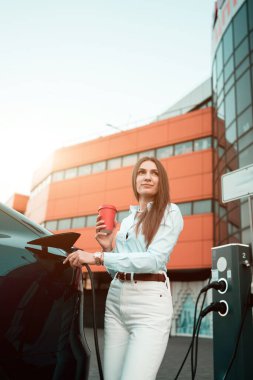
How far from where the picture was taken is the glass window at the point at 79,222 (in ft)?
77.8

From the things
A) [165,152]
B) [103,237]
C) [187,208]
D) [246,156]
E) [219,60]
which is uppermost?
[219,60]

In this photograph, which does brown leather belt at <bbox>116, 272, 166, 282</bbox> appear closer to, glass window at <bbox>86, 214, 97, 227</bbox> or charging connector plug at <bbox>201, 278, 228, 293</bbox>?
charging connector plug at <bbox>201, 278, 228, 293</bbox>

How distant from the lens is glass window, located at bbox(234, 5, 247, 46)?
49.8 feet

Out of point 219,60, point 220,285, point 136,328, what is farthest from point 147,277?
point 219,60

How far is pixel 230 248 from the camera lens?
3.80 m

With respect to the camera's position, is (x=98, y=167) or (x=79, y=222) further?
(x=98, y=167)

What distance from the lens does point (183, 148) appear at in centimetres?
2138

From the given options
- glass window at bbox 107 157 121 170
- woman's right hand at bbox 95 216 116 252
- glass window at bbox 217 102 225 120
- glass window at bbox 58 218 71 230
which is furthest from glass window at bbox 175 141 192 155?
woman's right hand at bbox 95 216 116 252

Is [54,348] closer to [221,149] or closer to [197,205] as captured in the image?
[221,149]

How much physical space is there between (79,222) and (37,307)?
74.1ft

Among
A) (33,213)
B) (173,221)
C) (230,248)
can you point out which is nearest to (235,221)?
(230,248)

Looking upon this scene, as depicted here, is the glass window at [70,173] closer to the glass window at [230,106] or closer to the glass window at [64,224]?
the glass window at [64,224]

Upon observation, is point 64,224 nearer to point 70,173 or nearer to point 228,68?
point 70,173

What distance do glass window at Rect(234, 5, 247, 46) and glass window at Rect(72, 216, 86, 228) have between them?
13.6 metres
